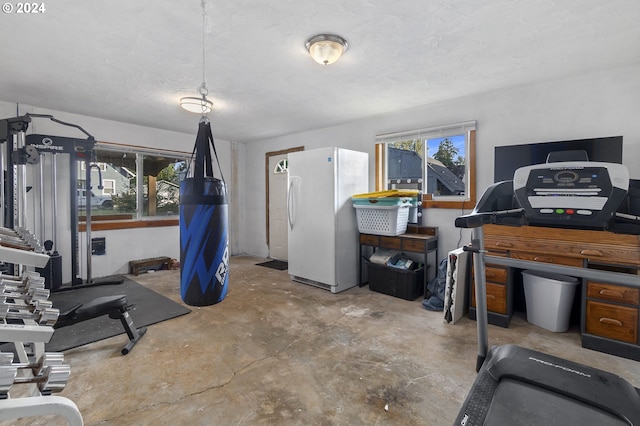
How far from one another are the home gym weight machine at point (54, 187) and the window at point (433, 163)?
334 cm

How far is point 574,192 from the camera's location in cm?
126

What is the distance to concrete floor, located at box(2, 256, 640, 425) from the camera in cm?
173

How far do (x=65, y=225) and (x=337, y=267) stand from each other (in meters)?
3.81

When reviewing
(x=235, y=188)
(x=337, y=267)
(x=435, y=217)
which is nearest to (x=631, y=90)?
(x=435, y=217)

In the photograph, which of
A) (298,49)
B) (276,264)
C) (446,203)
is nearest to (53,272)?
(276,264)

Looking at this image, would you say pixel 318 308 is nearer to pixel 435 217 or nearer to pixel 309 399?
pixel 309 399

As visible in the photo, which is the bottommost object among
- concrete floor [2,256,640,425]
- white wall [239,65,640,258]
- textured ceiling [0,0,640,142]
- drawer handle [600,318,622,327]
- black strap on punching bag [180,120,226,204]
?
concrete floor [2,256,640,425]

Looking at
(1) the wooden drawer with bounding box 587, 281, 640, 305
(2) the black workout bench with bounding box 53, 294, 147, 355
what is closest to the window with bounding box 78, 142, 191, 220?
(2) the black workout bench with bounding box 53, 294, 147, 355

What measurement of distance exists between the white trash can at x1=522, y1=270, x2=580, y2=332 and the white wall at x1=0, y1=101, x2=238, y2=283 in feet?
15.1

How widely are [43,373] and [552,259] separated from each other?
3368mm

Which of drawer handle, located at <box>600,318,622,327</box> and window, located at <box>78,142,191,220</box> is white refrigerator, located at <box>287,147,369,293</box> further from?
drawer handle, located at <box>600,318,622,327</box>

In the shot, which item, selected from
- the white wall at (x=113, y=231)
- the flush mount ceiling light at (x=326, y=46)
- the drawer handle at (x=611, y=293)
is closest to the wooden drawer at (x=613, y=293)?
the drawer handle at (x=611, y=293)

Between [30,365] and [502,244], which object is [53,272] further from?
[502,244]

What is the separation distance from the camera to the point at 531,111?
315 cm
